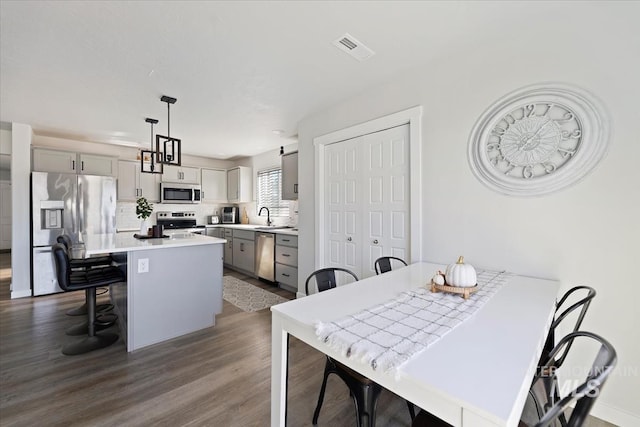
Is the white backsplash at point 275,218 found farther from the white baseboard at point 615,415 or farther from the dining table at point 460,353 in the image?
the white baseboard at point 615,415

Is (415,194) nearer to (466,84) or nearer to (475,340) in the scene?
(466,84)

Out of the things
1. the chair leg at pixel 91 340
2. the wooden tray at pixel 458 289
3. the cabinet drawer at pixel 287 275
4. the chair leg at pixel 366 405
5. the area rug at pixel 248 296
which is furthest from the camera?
the cabinet drawer at pixel 287 275

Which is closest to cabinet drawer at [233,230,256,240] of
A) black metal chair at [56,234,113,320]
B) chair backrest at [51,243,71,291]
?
black metal chair at [56,234,113,320]

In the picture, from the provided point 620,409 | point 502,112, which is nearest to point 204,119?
point 502,112

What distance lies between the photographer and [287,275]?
422cm

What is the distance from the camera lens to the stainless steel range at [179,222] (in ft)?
18.9

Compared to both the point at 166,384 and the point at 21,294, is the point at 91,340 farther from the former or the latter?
the point at 21,294

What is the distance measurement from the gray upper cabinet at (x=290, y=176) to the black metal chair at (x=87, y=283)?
97.0 inches

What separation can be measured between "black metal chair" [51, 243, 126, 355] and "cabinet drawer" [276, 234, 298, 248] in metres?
2.14

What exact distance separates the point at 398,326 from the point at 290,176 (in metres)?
3.62

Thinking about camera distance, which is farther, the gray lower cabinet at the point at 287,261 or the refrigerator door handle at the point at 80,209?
the refrigerator door handle at the point at 80,209

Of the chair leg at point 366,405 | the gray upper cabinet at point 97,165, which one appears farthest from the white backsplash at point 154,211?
the chair leg at point 366,405

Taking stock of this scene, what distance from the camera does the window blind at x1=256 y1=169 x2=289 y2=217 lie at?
5.52 m

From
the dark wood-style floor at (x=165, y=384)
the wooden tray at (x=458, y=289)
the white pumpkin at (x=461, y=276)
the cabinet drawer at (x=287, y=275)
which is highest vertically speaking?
the white pumpkin at (x=461, y=276)
